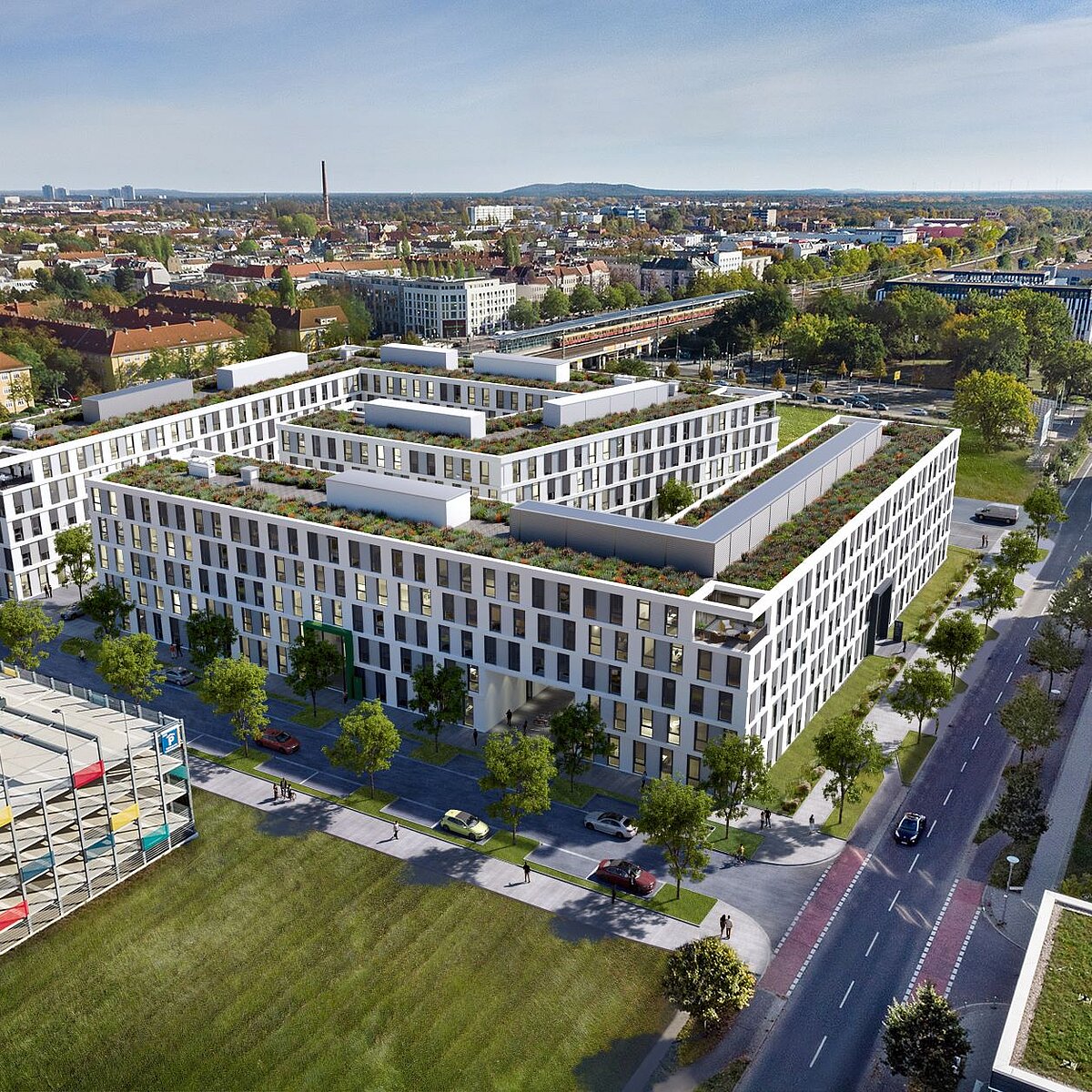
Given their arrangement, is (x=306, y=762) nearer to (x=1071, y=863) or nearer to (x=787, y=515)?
(x=787, y=515)

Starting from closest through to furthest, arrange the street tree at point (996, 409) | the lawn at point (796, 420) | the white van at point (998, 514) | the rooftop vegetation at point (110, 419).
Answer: the rooftop vegetation at point (110, 419), the white van at point (998, 514), the street tree at point (996, 409), the lawn at point (796, 420)

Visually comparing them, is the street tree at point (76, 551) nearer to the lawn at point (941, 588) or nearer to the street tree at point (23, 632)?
the street tree at point (23, 632)

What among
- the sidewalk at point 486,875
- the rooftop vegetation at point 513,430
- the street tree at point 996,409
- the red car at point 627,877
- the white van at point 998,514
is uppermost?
the rooftop vegetation at point 513,430

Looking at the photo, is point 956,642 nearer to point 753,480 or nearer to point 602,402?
point 753,480

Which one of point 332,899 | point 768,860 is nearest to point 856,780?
point 768,860

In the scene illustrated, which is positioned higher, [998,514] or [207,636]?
[207,636]

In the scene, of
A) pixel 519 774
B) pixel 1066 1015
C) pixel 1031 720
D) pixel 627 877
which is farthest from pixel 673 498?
pixel 1066 1015

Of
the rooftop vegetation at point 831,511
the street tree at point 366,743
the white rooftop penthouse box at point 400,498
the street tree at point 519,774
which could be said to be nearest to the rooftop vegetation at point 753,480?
the rooftop vegetation at point 831,511
